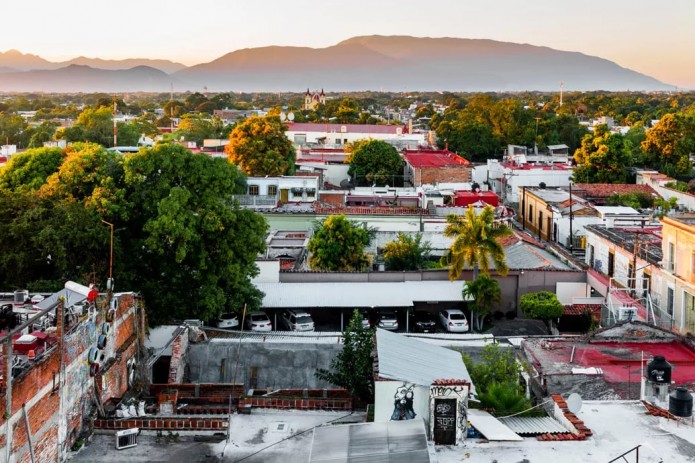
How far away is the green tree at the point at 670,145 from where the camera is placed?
69.1 m

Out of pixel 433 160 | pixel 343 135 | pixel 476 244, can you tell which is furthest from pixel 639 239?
pixel 343 135

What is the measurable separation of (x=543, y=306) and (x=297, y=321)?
851 centimetres

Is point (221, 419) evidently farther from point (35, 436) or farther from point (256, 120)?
point (256, 120)

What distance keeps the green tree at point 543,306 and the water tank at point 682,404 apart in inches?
592

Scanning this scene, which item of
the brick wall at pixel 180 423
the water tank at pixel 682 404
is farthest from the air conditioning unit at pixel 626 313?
the brick wall at pixel 180 423

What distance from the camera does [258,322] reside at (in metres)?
29.0

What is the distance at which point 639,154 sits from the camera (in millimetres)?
71750

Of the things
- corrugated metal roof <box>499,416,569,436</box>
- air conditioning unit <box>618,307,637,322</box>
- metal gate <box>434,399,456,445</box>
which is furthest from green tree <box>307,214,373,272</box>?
metal gate <box>434,399,456,445</box>

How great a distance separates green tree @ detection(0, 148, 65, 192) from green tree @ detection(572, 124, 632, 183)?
37.3 meters

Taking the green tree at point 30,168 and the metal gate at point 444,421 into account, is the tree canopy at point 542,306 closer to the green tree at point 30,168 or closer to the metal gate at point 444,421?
the metal gate at point 444,421

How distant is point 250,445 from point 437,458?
153 inches

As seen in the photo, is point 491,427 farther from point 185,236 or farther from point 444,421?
point 185,236

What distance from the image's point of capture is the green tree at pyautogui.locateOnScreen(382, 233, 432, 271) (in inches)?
1393

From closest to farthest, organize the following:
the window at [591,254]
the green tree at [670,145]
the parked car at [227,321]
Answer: the parked car at [227,321], the window at [591,254], the green tree at [670,145]
